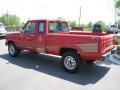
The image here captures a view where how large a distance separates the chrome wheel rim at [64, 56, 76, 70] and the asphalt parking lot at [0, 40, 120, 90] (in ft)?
0.87

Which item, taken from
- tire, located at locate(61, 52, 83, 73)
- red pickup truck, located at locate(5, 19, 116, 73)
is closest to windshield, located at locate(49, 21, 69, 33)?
red pickup truck, located at locate(5, 19, 116, 73)

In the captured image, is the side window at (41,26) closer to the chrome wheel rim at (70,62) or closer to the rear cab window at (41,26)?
the rear cab window at (41,26)

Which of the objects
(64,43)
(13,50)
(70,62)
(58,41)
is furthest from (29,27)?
(70,62)

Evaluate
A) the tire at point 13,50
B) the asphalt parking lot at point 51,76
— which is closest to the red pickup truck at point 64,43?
the tire at point 13,50

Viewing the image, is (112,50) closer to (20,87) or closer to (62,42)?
(62,42)

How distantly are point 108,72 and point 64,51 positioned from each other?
6.00 ft

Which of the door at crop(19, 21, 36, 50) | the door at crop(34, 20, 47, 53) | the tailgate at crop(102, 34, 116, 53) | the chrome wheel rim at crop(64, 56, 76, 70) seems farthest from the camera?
the door at crop(19, 21, 36, 50)

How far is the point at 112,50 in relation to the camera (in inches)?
313

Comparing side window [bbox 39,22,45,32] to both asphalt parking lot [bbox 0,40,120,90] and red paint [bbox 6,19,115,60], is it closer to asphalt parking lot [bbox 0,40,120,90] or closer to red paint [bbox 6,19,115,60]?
red paint [bbox 6,19,115,60]

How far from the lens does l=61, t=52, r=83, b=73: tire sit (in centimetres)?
721

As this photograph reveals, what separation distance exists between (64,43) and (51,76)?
129cm

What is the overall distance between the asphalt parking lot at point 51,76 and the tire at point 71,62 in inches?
7.2

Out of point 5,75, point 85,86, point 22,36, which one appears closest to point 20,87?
point 5,75

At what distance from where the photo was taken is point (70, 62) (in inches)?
291
